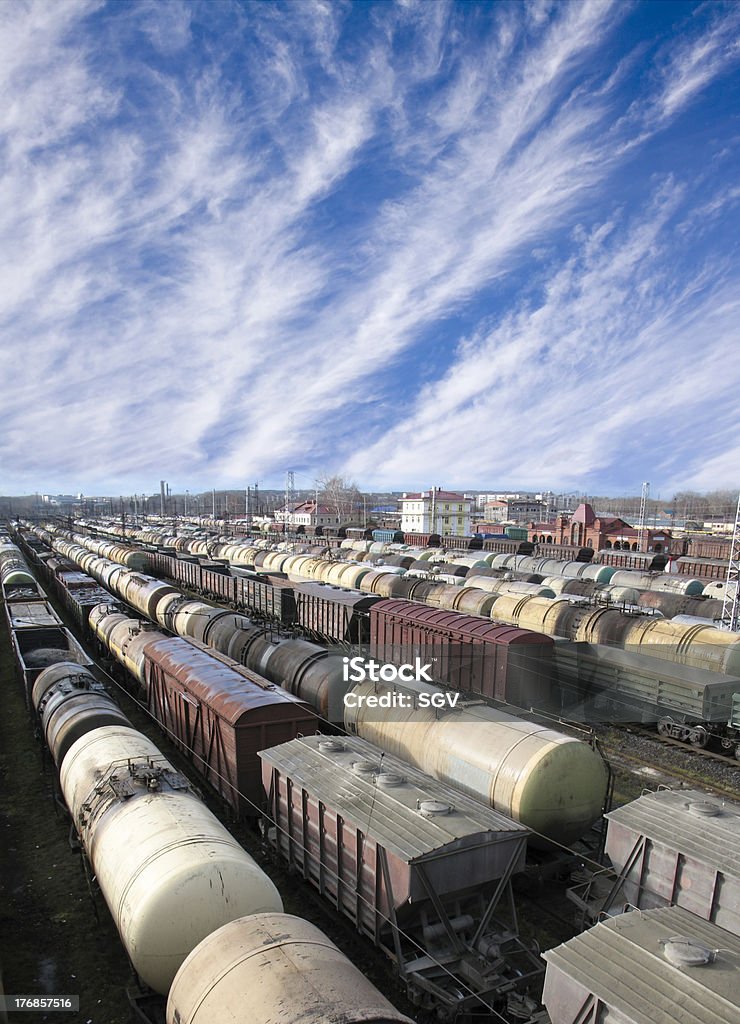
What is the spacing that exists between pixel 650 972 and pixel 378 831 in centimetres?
386

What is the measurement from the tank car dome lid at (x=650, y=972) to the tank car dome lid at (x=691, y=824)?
172 cm

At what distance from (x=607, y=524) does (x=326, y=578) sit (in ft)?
124

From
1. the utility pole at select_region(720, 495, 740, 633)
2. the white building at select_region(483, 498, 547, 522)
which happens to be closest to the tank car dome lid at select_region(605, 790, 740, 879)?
the utility pole at select_region(720, 495, 740, 633)

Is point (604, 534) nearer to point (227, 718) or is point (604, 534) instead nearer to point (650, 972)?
point (227, 718)

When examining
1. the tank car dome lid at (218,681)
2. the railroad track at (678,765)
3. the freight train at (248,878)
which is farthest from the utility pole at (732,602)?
the tank car dome lid at (218,681)

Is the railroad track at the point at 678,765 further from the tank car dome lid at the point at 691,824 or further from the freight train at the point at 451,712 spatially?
the tank car dome lid at the point at 691,824

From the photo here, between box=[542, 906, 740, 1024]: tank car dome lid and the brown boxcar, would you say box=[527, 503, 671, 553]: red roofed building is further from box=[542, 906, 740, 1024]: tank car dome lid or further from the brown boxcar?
box=[542, 906, 740, 1024]: tank car dome lid

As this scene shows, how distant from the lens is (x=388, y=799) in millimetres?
9734

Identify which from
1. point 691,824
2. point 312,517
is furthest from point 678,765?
point 312,517

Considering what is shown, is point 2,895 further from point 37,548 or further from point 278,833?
point 37,548

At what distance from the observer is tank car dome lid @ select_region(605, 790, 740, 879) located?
8.80 metres

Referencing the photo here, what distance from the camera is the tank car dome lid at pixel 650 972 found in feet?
18.8

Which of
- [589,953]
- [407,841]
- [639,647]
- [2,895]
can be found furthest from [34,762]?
[639,647]

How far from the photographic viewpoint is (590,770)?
11344 mm
